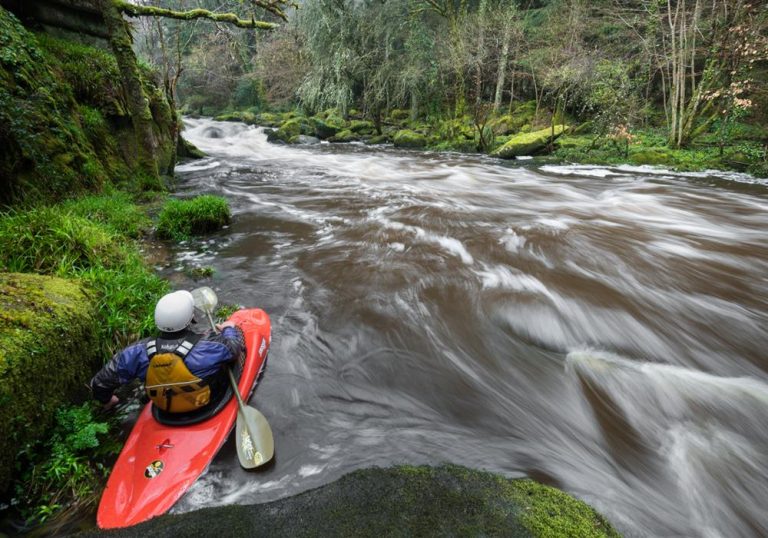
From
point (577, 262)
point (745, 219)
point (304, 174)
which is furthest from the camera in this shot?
point (304, 174)

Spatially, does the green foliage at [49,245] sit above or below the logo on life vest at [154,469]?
above

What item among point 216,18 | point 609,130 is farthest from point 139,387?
point 609,130

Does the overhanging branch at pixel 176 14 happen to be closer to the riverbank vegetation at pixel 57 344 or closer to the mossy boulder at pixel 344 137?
the riverbank vegetation at pixel 57 344

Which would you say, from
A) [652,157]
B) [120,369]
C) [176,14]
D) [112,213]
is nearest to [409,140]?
[652,157]

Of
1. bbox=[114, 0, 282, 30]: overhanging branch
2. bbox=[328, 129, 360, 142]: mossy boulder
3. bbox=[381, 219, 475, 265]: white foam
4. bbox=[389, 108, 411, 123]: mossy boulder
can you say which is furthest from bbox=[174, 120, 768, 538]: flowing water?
bbox=[389, 108, 411, 123]: mossy boulder

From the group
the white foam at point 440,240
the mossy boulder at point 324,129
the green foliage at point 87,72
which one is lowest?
the white foam at point 440,240

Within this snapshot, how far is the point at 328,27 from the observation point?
755 inches

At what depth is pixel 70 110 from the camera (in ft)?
20.6

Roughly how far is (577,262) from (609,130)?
10341mm

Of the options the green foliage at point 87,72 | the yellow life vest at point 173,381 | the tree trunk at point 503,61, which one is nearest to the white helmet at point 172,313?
the yellow life vest at point 173,381

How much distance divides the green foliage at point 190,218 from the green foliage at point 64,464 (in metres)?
3.87

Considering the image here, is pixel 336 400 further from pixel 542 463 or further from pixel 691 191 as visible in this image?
pixel 691 191

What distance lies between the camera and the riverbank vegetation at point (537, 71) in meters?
11.5

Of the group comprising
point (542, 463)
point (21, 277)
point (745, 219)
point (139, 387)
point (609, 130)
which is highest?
point (609, 130)
